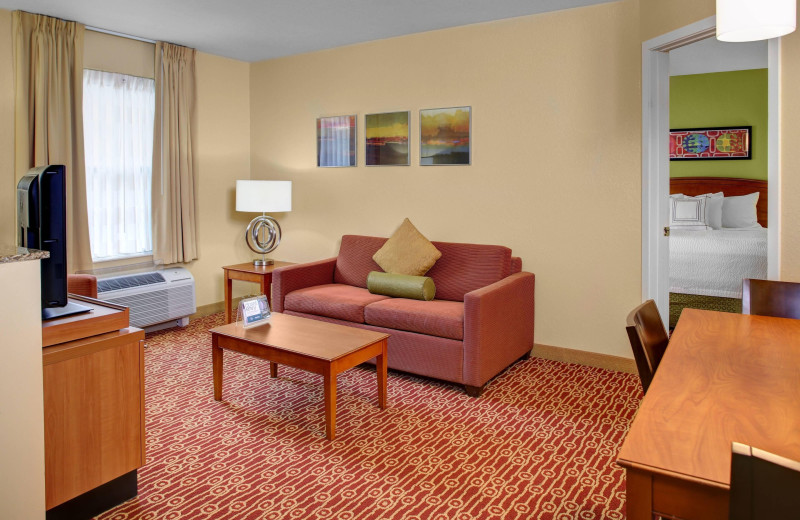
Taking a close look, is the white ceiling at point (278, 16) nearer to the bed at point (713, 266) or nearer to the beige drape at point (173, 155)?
the beige drape at point (173, 155)

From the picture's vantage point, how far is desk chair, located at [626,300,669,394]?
6.02 feet

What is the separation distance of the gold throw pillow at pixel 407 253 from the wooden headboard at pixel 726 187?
4852 millimetres

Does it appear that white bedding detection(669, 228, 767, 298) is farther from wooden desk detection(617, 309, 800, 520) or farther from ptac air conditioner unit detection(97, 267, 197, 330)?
ptac air conditioner unit detection(97, 267, 197, 330)

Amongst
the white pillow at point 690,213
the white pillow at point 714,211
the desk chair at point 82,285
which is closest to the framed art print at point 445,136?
the desk chair at point 82,285

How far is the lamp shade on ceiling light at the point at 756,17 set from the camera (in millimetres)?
1921

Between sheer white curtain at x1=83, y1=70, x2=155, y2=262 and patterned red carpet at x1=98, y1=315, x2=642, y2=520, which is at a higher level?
sheer white curtain at x1=83, y1=70, x2=155, y2=262

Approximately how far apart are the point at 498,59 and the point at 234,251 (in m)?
3.47

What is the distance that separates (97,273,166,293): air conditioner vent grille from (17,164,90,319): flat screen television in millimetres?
2760

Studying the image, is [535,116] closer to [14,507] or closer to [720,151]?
[14,507]

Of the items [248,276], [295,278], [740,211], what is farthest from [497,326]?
[740,211]

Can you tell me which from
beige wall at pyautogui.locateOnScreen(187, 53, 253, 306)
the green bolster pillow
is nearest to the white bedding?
the green bolster pillow

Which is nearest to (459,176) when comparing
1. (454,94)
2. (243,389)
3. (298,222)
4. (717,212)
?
(454,94)

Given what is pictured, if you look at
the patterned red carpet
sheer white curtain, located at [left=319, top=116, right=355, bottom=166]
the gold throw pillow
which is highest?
sheer white curtain, located at [left=319, top=116, right=355, bottom=166]

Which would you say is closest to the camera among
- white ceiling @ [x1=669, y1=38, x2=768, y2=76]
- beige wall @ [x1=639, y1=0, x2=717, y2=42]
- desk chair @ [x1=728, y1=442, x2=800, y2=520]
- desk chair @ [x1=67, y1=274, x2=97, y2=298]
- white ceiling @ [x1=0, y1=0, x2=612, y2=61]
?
desk chair @ [x1=728, y1=442, x2=800, y2=520]
